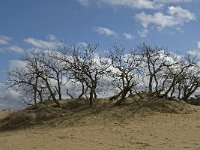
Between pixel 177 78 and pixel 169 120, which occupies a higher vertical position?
pixel 177 78

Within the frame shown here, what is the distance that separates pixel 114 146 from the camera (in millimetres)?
18875

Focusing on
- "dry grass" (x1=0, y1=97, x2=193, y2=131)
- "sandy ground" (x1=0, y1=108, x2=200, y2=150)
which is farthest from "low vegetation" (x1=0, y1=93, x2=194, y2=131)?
"sandy ground" (x1=0, y1=108, x2=200, y2=150)

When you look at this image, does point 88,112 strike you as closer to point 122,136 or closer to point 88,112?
point 88,112

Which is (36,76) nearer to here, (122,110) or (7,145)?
(122,110)

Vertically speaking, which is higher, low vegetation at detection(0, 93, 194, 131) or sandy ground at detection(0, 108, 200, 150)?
low vegetation at detection(0, 93, 194, 131)

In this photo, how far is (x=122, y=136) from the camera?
21609 millimetres

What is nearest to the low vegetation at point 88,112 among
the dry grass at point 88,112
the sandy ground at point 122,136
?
the dry grass at point 88,112

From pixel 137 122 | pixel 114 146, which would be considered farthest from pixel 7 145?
pixel 137 122

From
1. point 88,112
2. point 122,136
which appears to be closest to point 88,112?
point 88,112

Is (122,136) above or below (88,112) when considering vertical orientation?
below

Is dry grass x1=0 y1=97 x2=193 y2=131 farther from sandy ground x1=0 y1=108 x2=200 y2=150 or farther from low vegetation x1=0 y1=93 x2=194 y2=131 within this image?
sandy ground x1=0 y1=108 x2=200 y2=150

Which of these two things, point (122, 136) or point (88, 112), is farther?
point (88, 112)

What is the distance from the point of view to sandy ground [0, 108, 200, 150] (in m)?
18.9

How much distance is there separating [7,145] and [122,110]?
32.6ft
